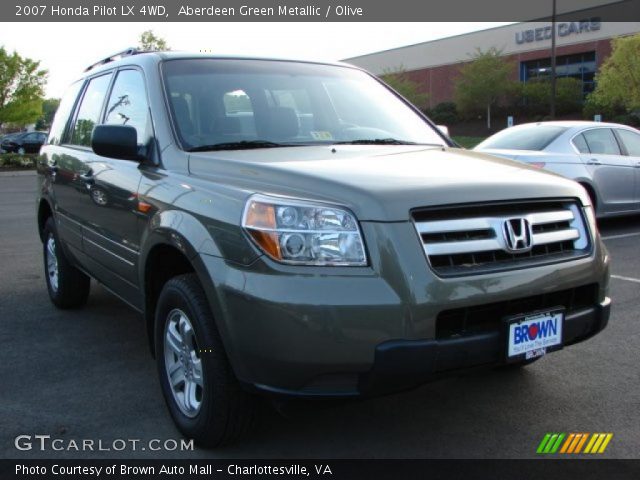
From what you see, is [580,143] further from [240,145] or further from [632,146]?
[240,145]

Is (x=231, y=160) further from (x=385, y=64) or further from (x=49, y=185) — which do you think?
(x=385, y=64)

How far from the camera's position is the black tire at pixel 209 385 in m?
2.77

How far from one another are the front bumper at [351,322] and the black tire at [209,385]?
16cm

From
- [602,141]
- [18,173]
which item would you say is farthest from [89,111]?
[18,173]

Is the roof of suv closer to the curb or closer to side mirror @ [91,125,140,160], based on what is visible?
side mirror @ [91,125,140,160]

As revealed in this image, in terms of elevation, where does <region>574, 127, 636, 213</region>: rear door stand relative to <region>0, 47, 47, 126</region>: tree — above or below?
below

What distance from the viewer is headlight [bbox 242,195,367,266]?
99.7 inches

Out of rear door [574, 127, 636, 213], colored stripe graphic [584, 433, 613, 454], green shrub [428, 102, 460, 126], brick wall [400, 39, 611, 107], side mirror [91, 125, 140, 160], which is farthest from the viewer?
green shrub [428, 102, 460, 126]

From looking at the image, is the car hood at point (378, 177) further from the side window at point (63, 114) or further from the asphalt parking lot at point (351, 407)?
the side window at point (63, 114)

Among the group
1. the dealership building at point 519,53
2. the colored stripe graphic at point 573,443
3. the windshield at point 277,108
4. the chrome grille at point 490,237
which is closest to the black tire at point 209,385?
the windshield at point 277,108

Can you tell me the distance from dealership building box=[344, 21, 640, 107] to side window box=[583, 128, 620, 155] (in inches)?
1747

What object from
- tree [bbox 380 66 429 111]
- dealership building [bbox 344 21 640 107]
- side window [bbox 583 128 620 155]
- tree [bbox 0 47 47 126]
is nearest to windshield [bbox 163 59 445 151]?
side window [bbox 583 128 620 155]

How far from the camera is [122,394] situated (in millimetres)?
3742

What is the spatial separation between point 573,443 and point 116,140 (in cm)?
265
